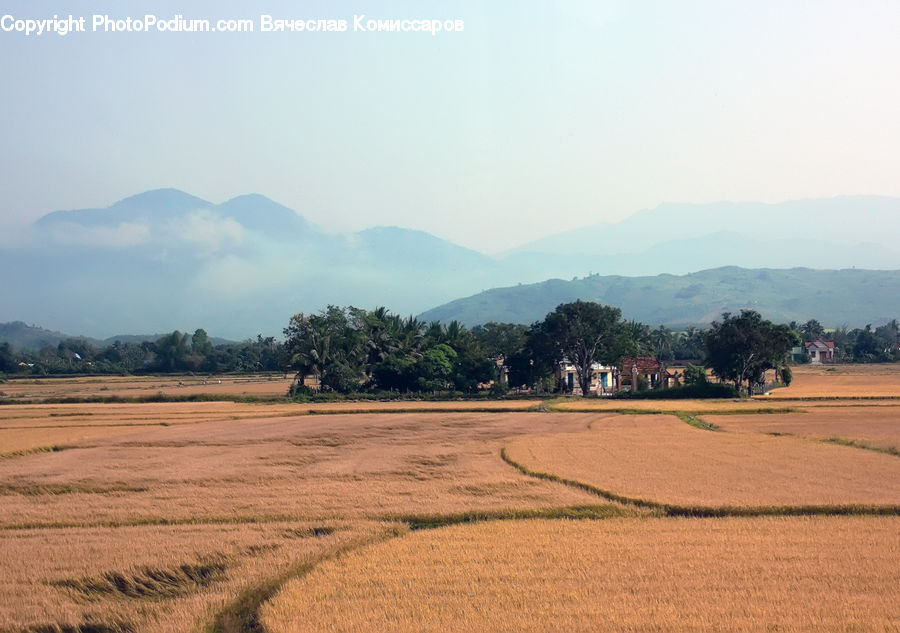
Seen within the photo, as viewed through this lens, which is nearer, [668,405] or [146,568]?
[146,568]

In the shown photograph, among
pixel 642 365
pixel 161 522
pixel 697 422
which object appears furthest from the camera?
pixel 642 365

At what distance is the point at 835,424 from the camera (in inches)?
1460

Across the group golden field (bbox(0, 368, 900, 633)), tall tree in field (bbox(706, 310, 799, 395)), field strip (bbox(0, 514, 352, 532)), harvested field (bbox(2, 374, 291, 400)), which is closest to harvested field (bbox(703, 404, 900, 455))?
golden field (bbox(0, 368, 900, 633))

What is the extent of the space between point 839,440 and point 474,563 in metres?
22.6

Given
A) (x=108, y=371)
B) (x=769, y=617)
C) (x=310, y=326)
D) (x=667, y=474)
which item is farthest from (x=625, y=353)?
(x=108, y=371)

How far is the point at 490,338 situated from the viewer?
10206 centimetres

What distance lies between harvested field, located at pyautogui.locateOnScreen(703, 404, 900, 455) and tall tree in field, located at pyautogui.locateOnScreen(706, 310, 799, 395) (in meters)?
13.2

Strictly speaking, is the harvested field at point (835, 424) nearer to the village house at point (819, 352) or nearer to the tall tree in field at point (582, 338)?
the tall tree in field at point (582, 338)

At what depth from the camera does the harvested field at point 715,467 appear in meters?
18.8

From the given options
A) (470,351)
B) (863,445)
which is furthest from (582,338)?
(863,445)

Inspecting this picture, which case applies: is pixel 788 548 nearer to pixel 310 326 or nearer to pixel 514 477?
pixel 514 477

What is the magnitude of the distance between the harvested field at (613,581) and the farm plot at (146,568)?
1.06 metres

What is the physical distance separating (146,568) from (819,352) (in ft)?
461

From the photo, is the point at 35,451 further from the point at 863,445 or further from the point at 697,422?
the point at 863,445
